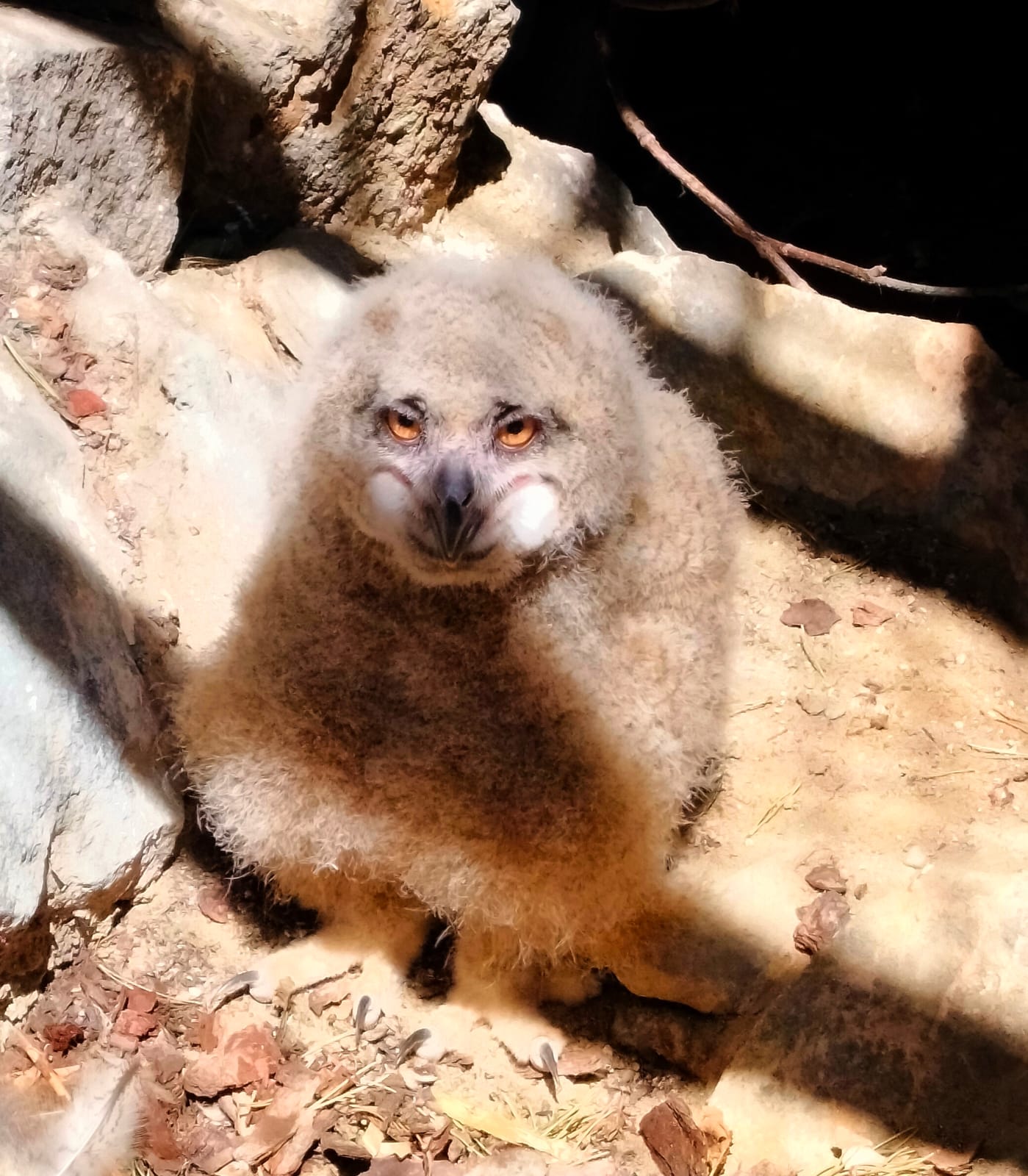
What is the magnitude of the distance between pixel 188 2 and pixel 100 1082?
6.81 ft

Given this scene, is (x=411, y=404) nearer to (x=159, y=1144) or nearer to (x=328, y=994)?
(x=328, y=994)

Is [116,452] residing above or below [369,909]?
above

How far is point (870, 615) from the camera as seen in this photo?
249 centimetres

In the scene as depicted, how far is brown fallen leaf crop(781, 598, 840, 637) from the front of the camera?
248cm

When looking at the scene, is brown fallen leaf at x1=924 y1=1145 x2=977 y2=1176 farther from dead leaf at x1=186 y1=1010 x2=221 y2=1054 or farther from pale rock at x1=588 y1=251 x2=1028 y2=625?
pale rock at x1=588 y1=251 x2=1028 y2=625

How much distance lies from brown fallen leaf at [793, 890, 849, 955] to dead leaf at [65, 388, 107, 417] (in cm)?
158

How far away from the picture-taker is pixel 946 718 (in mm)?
2314

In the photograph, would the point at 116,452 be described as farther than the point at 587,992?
Yes

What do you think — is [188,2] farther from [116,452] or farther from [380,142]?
[116,452]

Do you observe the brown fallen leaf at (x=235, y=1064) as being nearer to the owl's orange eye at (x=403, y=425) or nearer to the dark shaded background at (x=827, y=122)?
the owl's orange eye at (x=403, y=425)

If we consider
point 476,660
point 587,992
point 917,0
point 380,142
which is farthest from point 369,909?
point 917,0

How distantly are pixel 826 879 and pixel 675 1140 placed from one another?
19.6 inches

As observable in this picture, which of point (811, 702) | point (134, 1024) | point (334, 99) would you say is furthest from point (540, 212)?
point (134, 1024)

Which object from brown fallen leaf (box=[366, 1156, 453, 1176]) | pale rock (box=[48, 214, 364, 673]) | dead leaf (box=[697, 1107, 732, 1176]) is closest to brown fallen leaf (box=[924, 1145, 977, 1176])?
dead leaf (box=[697, 1107, 732, 1176])
